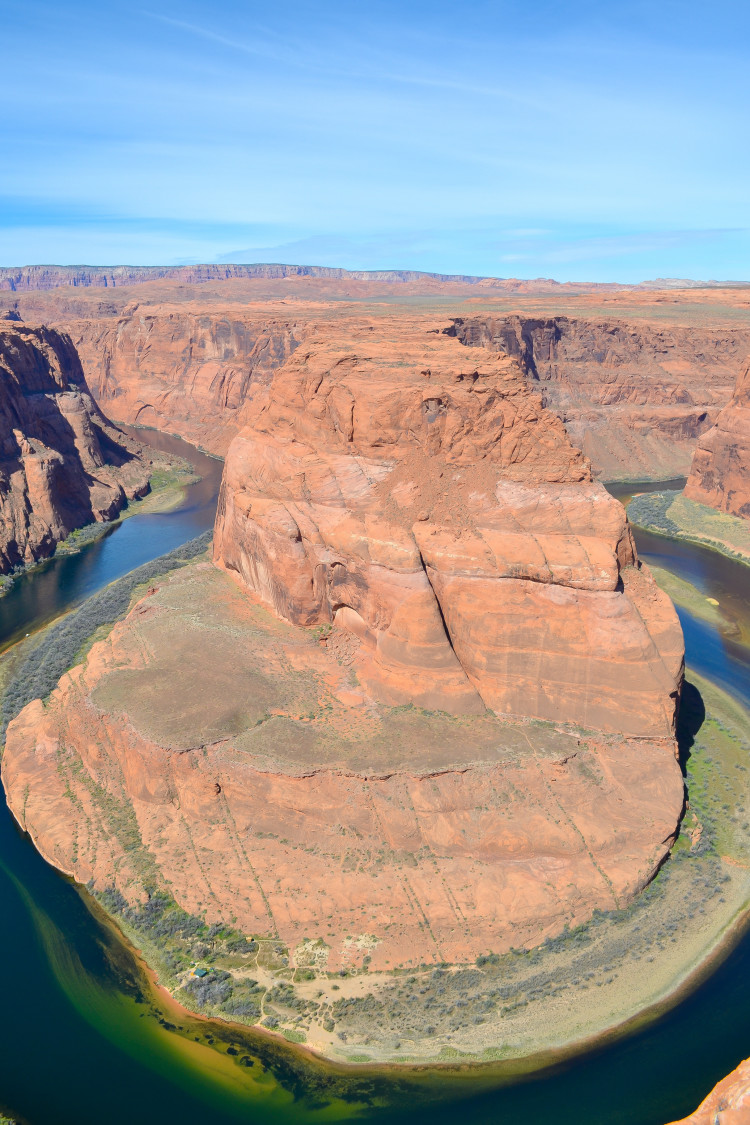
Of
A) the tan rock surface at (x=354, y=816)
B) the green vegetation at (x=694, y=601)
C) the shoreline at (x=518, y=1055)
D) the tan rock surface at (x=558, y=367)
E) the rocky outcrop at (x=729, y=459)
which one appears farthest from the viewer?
the tan rock surface at (x=558, y=367)

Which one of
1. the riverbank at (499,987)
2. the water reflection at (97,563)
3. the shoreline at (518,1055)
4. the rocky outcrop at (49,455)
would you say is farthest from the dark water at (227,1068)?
the rocky outcrop at (49,455)

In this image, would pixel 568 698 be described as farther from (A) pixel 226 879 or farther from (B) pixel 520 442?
(A) pixel 226 879

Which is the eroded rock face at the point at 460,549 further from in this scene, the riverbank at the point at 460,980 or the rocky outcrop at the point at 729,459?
the rocky outcrop at the point at 729,459

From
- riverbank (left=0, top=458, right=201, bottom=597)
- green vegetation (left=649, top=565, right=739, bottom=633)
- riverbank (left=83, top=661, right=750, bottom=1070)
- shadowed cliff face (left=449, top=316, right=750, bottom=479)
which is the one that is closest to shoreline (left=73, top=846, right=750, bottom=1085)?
riverbank (left=83, top=661, right=750, bottom=1070)

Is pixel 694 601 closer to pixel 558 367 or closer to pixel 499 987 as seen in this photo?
pixel 499 987

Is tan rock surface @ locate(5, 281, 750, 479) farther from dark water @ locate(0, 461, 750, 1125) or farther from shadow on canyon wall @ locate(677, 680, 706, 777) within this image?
dark water @ locate(0, 461, 750, 1125)

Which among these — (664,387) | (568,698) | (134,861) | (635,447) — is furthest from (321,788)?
(664,387)

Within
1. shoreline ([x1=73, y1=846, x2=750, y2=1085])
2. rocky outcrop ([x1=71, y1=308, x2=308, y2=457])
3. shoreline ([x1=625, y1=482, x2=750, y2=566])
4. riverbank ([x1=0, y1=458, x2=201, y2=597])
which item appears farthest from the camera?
rocky outcrop ([x1=71, y1=308, x2=308, y2=457])
